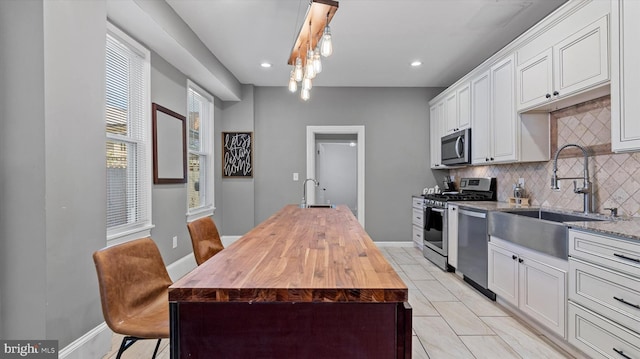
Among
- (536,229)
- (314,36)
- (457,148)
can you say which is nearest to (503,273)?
(536,229)

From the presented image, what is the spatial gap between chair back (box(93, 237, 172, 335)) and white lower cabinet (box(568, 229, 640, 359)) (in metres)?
2.30

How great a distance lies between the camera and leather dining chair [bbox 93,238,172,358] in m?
1.34

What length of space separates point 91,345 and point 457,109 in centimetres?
440

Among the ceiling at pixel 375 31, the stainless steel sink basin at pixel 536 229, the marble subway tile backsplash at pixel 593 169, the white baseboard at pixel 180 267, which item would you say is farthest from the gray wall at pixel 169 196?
the marble subway tile backsplash at pixel 593 169

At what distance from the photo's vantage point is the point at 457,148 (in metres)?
3.97

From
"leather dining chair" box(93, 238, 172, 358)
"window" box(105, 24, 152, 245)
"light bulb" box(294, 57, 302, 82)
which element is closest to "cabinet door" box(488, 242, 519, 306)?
"light bulb" box(294, 57, 302, 82)

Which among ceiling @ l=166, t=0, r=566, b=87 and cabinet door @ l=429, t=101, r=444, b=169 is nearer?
ceiling @ l=166, t=0, r=566, b=87

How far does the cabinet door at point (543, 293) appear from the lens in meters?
2.01

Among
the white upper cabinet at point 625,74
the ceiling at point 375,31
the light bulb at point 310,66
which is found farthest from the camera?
the ceiling at point 375,31

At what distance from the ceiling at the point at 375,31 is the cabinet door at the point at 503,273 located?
2124 mm

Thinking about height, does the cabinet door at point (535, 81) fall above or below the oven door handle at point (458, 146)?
above

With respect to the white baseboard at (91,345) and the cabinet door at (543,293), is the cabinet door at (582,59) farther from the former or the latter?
the white baseboard at (91,345)

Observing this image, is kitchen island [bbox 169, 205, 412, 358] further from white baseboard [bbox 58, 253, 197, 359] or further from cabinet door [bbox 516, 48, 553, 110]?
cabinet door [bbox 516, 48, 553, 110]

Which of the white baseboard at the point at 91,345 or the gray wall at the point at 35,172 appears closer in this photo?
the gray wall at the point at 35,172
